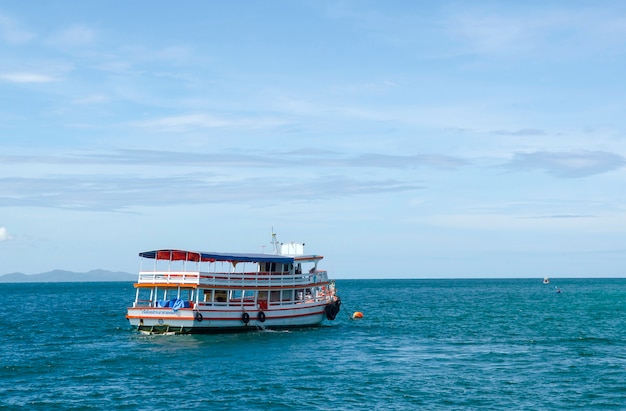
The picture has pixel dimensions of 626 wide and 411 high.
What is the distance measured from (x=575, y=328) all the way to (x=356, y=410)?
37.0 metres

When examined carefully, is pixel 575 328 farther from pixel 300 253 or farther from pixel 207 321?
pixel 207 321

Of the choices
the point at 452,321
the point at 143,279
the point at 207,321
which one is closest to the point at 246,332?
the point at 207,321

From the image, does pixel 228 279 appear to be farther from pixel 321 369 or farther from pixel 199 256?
pixel 321 369

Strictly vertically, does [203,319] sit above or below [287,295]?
below

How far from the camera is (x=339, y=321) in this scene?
216 feet

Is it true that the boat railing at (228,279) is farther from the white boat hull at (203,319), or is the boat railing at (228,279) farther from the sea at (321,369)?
the sea at (321,369)

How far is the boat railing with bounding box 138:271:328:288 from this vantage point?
158 ft

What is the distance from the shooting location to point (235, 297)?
53.5m

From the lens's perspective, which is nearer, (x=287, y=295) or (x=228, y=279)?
(x=228, y=279)

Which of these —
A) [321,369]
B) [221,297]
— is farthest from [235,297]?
[321,369]

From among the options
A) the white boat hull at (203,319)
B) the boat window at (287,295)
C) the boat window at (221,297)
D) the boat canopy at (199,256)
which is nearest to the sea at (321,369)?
the white boat hull at (203,319)

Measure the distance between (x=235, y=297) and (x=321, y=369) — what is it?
59.6 ft

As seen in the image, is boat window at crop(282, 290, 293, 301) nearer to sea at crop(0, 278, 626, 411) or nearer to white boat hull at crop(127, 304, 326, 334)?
white boat hull at crop(127, 304, 326, 334)

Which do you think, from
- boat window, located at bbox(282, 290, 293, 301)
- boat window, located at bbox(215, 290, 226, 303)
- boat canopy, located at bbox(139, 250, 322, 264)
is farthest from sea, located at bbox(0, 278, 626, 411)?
boat canopy, located at bbox(139, 250, 322, 264)
